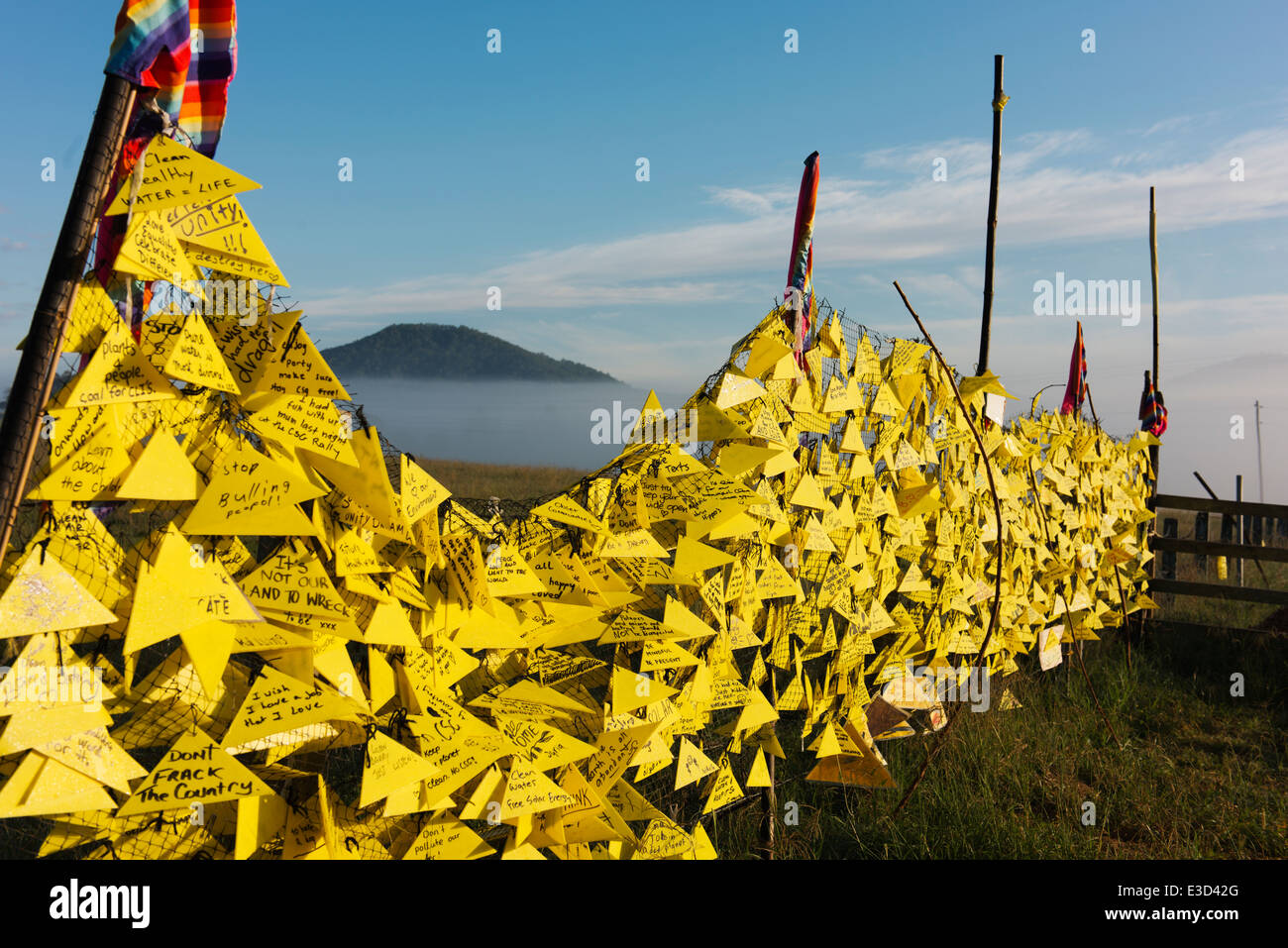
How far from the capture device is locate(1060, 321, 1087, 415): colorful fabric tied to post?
285 inches

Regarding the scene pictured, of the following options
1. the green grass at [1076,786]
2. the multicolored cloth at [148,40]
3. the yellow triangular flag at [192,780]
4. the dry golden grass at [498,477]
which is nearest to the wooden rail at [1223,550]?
the green grass at [1076,786]

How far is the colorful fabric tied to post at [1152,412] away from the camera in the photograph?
774 cm

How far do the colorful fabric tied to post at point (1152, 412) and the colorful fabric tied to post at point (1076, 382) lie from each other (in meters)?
0.97

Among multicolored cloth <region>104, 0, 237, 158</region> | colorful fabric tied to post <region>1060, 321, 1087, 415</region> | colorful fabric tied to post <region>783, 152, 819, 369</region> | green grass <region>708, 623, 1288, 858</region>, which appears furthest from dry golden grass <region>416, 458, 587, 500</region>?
multicolored cloth <region>104, 0, 237, 158</region>

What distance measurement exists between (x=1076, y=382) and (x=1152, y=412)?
3.59ft

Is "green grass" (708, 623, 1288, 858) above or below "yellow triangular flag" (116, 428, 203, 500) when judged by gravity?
below

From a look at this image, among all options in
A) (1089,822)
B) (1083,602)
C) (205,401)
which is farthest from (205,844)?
(1083,602)

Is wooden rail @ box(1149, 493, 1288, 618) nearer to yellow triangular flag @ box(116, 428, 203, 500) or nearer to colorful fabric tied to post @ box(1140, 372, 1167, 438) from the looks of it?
colorful fabric tied to post @ box(1140, 372, 1167, 438)

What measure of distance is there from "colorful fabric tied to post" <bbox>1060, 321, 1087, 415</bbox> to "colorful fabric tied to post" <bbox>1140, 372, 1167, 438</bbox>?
0.97 m

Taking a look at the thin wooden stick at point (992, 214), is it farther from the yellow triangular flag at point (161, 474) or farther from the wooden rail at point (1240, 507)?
the yellow triangular flag at point (161, 474)

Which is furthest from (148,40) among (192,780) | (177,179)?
(192,780)

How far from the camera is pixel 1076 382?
734 cm

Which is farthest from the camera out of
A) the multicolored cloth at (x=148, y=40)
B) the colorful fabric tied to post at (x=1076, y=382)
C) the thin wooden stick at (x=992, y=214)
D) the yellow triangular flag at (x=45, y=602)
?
the colorful fabric tied to post at (x=1076, y=382)
